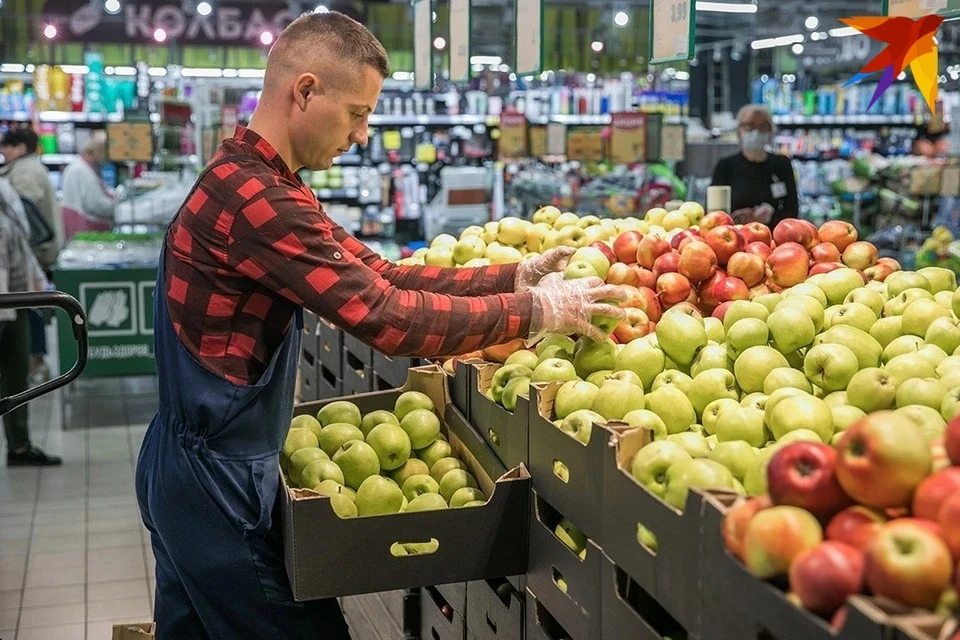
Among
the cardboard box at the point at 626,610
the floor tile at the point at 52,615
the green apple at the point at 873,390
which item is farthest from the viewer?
the floor tile at the point at 52,615

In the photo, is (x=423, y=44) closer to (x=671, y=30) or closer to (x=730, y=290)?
(x=671, y=30)

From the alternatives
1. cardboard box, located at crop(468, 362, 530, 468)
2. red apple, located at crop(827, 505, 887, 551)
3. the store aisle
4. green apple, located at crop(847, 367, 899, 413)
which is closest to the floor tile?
the store aisle

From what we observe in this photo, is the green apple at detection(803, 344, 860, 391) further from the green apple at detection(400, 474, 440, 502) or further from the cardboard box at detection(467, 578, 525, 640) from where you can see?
the green apple at detection(400, 474, 440, 502)

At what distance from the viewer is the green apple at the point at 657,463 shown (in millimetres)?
1795

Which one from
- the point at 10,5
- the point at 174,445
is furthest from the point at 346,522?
the point at 10,5

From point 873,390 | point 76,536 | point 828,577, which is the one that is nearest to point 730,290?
point 873,390

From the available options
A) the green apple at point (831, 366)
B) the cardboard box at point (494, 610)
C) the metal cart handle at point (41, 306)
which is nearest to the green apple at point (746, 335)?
the green apple at point (831, 366)

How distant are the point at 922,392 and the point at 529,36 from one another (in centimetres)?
304

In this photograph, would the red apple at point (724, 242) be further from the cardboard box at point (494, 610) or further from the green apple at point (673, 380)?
the cardboard box at point (494, 610)

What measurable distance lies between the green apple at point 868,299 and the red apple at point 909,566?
1389 mm

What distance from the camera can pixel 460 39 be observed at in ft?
16.9

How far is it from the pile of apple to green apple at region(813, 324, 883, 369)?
2.77 feet

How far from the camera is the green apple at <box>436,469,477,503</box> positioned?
253 cm

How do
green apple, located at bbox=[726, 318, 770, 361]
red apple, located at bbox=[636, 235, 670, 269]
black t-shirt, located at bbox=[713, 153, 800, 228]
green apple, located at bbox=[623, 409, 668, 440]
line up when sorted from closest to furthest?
1. green apple, located at bbox=[623, 409, 668, 440]
2. green apple, located at bbox=[726, 318, 770, 361]
3. red apple, located at bbox=[636, 235, 670, 269]
4. black t-shirt, located at bbox=[713, 153, 800, 228]
